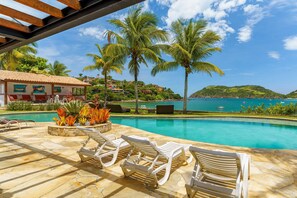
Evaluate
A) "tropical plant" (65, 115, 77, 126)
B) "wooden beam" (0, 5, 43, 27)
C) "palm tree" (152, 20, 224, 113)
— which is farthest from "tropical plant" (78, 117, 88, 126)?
"palm tree" (152, 20, 224, 113)

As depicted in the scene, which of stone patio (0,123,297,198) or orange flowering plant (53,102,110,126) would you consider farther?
A: orange flowering plant (53,102,110,126)

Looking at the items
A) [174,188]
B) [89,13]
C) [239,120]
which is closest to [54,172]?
[174,188]

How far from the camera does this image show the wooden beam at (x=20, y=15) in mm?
2552

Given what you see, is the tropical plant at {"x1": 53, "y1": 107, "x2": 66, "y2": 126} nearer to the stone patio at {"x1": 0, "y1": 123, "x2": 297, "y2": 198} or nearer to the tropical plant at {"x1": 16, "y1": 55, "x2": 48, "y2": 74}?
the stone patio at {"x1": 0, "y1": 123, "x2": 297, "y2": 198}

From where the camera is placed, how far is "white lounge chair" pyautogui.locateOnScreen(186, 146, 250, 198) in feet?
7.65

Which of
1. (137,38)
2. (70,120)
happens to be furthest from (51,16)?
(137,38)

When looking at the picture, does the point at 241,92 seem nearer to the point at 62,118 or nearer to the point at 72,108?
the point at 72,108

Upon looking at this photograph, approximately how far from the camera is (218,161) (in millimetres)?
2469

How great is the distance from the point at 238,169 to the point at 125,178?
1.89 m

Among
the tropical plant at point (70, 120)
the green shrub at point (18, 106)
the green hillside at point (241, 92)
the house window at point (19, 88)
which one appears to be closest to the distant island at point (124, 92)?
the house window at point (19, 88)

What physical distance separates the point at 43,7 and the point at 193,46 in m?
15.0

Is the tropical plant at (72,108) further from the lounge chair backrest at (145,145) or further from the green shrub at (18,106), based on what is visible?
the green shrub at (18,106)

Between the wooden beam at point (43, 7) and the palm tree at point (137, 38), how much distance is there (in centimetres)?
1339

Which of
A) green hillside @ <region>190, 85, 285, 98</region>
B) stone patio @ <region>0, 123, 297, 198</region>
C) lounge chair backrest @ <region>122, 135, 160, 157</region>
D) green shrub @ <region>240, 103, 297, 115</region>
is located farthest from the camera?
green hillside @ <region>190, 85, 285, 98</region>
